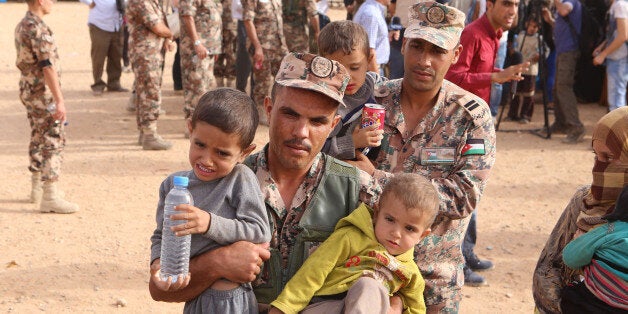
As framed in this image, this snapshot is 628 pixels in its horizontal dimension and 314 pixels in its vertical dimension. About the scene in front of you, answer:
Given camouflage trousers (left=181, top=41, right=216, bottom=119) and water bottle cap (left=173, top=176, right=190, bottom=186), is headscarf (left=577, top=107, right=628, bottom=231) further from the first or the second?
camouflage trousers (left=181, top=41, right=216, bottom=119)

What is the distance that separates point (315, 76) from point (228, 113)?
37 cm

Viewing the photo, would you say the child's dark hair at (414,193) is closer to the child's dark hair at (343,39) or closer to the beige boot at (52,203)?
the child's dark hair at (343,39)

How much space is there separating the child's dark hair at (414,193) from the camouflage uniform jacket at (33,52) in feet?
16.9

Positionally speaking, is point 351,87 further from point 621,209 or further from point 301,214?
point 621,209

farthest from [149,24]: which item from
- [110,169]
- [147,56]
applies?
[110,169]

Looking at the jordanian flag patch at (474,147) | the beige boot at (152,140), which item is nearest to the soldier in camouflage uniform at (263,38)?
the beige boot at (152,140)

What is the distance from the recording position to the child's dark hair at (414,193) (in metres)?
3.11

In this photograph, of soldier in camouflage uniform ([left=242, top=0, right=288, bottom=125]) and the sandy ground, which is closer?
the sandy ground

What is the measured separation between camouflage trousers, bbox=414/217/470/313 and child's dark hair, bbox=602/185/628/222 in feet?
2.59

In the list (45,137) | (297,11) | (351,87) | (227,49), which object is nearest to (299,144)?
(351,87)

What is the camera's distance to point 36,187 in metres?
8.18

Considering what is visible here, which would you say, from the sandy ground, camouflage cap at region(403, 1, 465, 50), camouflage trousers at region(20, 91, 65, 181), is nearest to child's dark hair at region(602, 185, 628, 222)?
camouflage cap at region(403, 1, 465, 50)

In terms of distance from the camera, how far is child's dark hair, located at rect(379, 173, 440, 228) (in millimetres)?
3111

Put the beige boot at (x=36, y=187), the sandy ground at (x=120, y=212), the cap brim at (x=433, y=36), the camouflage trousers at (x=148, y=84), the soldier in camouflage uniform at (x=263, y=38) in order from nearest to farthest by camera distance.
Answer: the cap brim at (x=433, y=36) → the sandy ground at (x=120, y=212) → the beige boot at (x=36, y=187) → the camouflage trousers at (x=148, y=84) → the soldier in camouflage uniform at (x=263, y=38)
